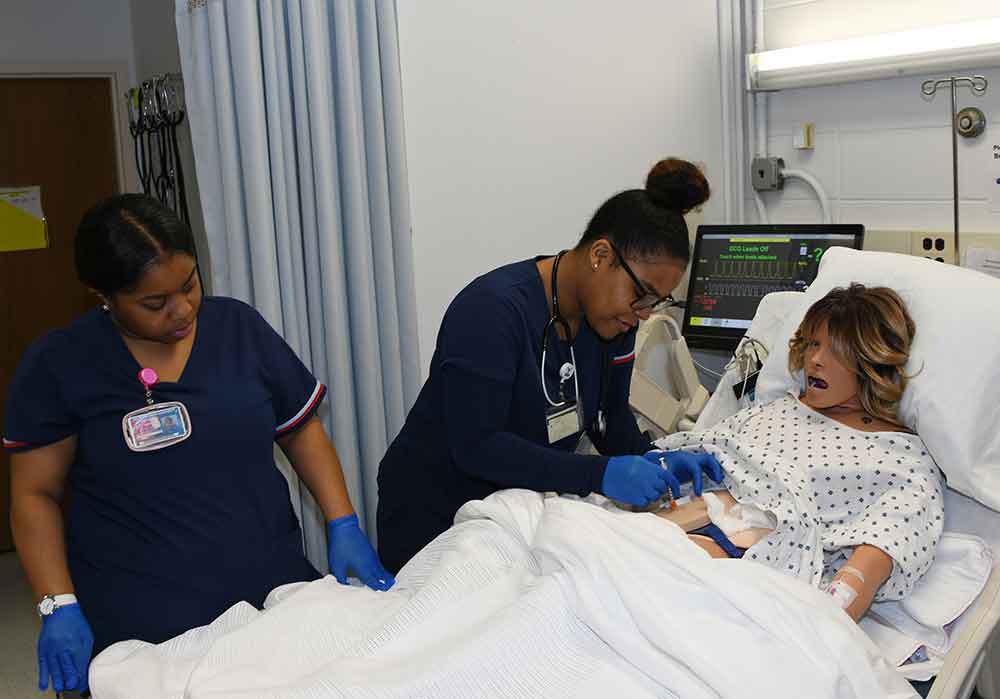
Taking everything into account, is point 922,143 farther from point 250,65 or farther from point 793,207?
point 250,65

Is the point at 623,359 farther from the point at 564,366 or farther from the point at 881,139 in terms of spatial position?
the point at 881,139

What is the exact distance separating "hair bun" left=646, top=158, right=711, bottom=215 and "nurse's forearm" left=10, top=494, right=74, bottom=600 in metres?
1.16

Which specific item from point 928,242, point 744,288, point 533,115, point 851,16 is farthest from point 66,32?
point 928,242

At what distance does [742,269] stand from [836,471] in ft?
4.12

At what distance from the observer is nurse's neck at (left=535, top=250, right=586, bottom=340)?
5.96ft

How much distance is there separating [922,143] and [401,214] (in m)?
1.59

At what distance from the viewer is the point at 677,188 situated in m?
1.78

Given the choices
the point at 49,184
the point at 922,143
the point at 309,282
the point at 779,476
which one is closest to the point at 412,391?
the point at 309,282

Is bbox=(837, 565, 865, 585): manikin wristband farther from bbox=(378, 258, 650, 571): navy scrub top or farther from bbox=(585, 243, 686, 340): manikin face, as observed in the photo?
bbox=(585, 243, 686, 340): manikin face

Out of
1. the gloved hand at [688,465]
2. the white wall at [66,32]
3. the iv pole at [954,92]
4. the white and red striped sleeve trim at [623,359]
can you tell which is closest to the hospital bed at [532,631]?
the gloved hand at [688,465]

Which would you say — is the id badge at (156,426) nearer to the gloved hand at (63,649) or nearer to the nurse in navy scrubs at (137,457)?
the nurse in navy scrubs at (137,457)

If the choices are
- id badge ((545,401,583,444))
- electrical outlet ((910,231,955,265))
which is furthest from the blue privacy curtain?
electrical outlet ((910,231,955,265))

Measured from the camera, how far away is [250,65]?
7.66 feet

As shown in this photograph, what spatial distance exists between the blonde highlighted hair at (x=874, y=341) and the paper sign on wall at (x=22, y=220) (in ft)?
10.8
